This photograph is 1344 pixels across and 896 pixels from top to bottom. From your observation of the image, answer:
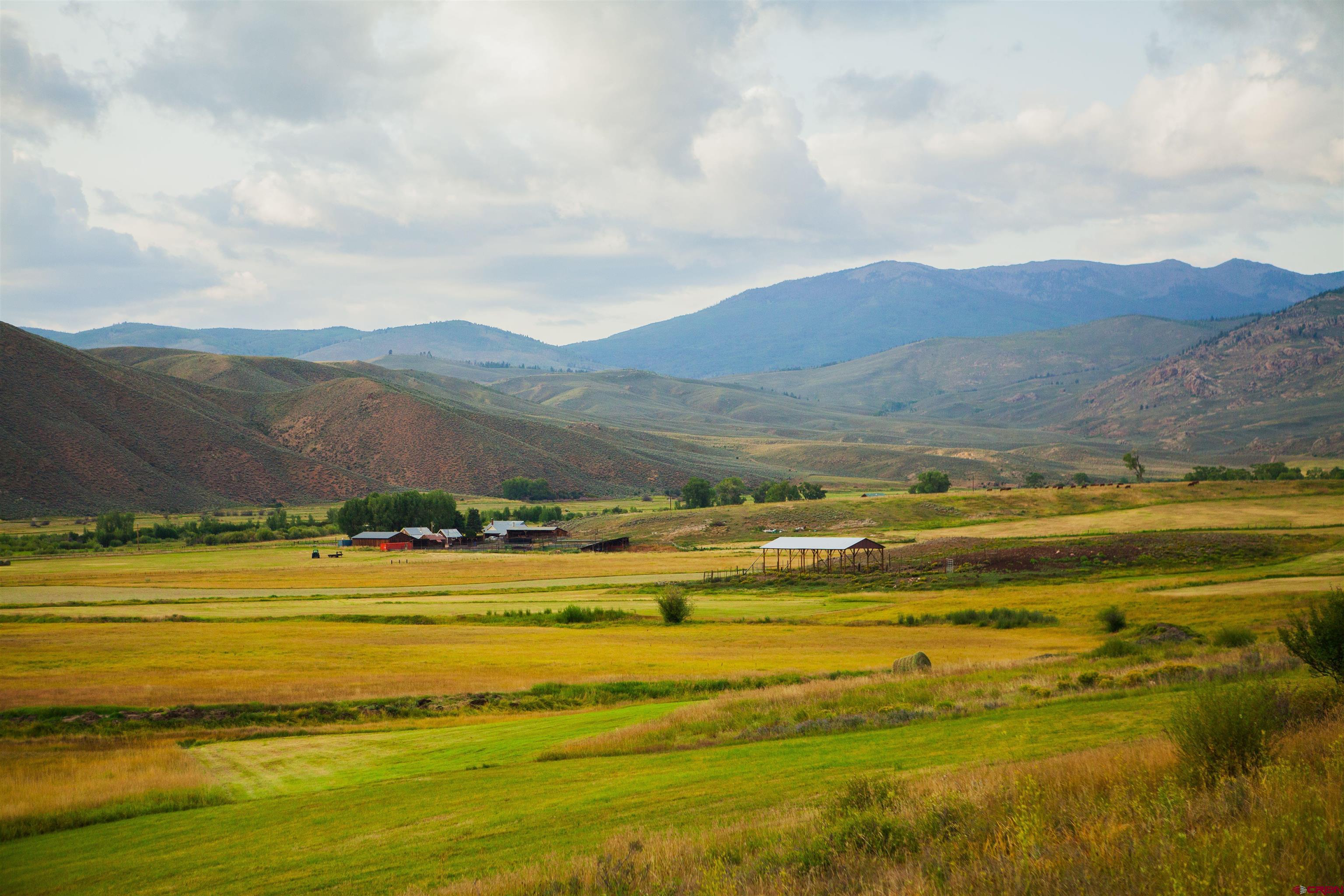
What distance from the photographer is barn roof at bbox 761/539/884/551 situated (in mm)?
70562

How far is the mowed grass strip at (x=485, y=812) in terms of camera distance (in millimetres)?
11984

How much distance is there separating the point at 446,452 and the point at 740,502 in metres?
75.8

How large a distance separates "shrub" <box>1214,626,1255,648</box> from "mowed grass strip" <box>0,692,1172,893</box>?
962cm

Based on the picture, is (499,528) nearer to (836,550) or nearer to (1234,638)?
(836,550)

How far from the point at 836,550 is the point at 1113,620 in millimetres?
40079

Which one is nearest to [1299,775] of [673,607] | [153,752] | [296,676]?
[153,752]

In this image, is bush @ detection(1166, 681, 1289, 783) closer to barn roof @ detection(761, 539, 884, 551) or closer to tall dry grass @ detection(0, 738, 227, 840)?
tall dry grass @ detection(0, 738, 227, 840)

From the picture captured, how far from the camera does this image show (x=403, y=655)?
1428 inches

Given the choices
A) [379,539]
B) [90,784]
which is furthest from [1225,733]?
[379,539]

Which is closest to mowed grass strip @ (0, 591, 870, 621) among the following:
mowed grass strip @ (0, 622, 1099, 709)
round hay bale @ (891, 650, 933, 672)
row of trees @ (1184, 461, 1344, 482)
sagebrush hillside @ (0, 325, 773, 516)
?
mowed grass strip @ (0, 622, 1099, 709)

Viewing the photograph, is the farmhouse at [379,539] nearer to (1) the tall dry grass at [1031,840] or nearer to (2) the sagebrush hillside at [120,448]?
(2) the sagebrush hillside at [120,448]

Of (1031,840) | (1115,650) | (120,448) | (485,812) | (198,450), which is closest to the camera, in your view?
(1031,840)

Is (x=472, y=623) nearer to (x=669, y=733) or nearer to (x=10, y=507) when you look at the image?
(x=669, y=733)

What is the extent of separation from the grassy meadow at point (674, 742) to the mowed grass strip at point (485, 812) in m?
0.09
